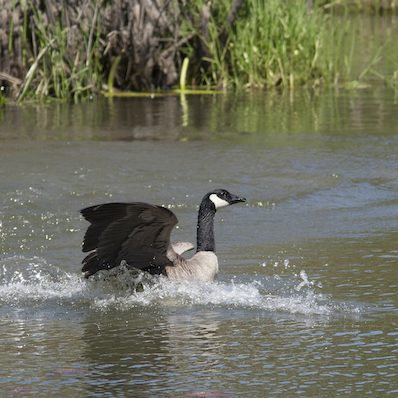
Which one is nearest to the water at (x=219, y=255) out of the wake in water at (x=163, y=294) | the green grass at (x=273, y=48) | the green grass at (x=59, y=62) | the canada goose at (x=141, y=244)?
→ the wake in water at (x=163, y=294)

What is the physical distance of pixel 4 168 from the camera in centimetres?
1170

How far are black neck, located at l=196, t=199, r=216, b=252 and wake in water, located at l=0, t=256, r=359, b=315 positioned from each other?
0.36 meters

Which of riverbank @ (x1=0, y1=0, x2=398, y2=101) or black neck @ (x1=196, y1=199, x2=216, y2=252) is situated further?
riverbank @ (x1=0, y1=0, x2=398, y2=101)

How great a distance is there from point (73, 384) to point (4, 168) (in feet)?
20.7

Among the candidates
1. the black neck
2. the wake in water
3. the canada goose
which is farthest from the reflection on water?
the wake in water

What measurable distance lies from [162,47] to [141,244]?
10047mm

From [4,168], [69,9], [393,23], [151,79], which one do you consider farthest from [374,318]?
[393,23]

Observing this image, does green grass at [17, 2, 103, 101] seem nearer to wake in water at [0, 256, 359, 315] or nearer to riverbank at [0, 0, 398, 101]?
riverbank at [0, 0, 398, 101]

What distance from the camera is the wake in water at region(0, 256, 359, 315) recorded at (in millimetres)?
7297

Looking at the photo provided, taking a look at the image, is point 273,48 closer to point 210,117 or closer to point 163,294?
point 210,117

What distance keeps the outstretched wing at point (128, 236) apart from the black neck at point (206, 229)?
43cm

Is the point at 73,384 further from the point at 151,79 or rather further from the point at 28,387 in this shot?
the point at 151,79

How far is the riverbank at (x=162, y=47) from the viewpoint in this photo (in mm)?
15852

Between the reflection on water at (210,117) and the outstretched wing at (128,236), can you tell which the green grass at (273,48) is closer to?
the reflection on water at (210,117)
